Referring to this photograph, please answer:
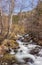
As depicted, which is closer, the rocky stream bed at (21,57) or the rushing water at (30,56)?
the rocky stream bed at (21,57)

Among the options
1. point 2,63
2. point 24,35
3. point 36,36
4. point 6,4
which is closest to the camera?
point 2,63

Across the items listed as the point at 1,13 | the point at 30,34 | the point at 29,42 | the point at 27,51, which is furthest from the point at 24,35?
the point at 1,13

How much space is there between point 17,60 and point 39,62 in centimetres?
101

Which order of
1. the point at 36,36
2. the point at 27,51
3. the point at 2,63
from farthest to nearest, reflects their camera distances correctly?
1. the point at 36,36
2. the point at 27,51
3. the point at 2,63

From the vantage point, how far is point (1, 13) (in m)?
9.55

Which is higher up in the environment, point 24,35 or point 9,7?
point 9,7

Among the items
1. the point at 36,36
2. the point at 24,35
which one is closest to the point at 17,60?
the point at 36,36

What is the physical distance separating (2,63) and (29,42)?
5382 millimetres

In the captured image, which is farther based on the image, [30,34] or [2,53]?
[30,34]

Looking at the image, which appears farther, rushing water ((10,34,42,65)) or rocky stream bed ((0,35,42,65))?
rushing water ((10,34,42,65))

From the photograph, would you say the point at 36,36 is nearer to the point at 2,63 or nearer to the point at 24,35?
the point at 24,35

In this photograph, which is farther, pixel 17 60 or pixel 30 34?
pixel 30 34

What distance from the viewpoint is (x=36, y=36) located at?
45.8 ft

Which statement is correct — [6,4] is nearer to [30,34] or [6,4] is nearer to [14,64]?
[14,64]
